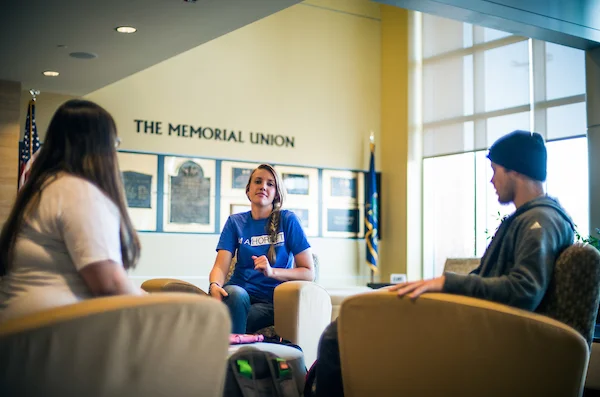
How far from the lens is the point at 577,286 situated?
7.57ft

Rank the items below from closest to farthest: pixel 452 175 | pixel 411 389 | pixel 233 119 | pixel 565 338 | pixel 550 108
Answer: pixel 565 338, pixel 411 389, pixel 550 108, pixel 233 119, pixel 452 175

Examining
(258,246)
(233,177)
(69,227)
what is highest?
(233,177)

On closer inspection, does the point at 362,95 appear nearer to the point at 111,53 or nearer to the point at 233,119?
the point at 233,119

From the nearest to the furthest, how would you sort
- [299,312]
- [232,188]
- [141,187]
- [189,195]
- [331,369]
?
[331,369] → [299,312] → [141,187] → [189,195] → [232,188]

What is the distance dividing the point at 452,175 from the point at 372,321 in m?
7.93

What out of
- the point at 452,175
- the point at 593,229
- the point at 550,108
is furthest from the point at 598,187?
the point at 452,175

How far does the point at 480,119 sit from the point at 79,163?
8.13 metres

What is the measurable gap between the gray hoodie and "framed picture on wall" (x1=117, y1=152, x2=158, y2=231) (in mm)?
6695

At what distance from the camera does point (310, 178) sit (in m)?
9.91

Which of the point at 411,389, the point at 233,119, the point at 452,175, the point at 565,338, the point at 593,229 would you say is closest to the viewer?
the point at 565,338

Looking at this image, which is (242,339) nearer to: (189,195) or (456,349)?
(456,349)

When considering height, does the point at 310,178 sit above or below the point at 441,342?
→ above

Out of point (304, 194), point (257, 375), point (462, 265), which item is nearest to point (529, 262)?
point (257, 375)

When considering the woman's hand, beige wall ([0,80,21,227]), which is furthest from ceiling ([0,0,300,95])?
the woman's hand
